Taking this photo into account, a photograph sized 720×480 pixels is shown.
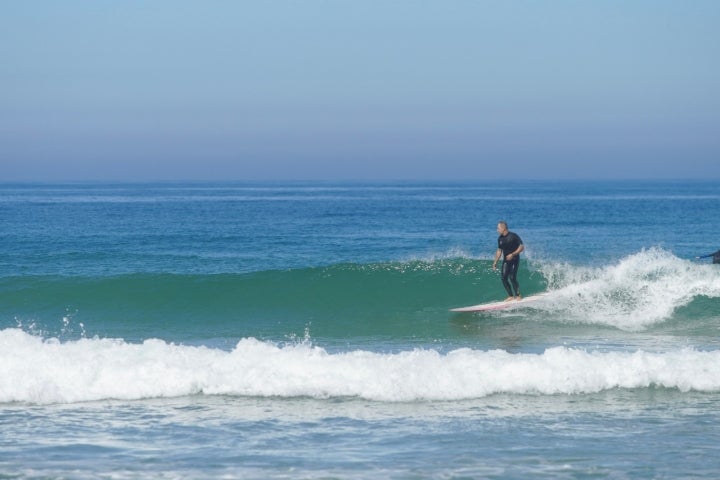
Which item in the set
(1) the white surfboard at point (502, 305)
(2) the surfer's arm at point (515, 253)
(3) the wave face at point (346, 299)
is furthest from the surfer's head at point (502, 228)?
(3) the wave face at point (346, 299)

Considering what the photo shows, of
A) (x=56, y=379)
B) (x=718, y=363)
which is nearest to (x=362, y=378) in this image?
(x=56, y=379)

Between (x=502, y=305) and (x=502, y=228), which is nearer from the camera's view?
(x=502, y=228)

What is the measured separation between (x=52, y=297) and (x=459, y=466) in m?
14.3

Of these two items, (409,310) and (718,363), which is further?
(409,310)

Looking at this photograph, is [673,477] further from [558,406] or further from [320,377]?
[320,377]

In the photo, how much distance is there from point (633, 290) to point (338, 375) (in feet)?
32.5

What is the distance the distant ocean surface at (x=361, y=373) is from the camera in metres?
7.70

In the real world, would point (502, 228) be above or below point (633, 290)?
above

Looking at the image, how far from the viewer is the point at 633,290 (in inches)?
712

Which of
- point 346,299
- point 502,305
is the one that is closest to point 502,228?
point 502,305

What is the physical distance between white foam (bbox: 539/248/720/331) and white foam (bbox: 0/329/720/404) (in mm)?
4842

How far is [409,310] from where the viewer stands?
17672 mm

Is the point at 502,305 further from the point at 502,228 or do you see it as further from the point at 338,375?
the point at 338,375

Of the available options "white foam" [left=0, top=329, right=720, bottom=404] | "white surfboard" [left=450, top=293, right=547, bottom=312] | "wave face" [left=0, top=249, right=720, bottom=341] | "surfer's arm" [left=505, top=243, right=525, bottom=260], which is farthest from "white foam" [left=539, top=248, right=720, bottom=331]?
"white foam" [left=0, top=329, right=720, bottom=404]
